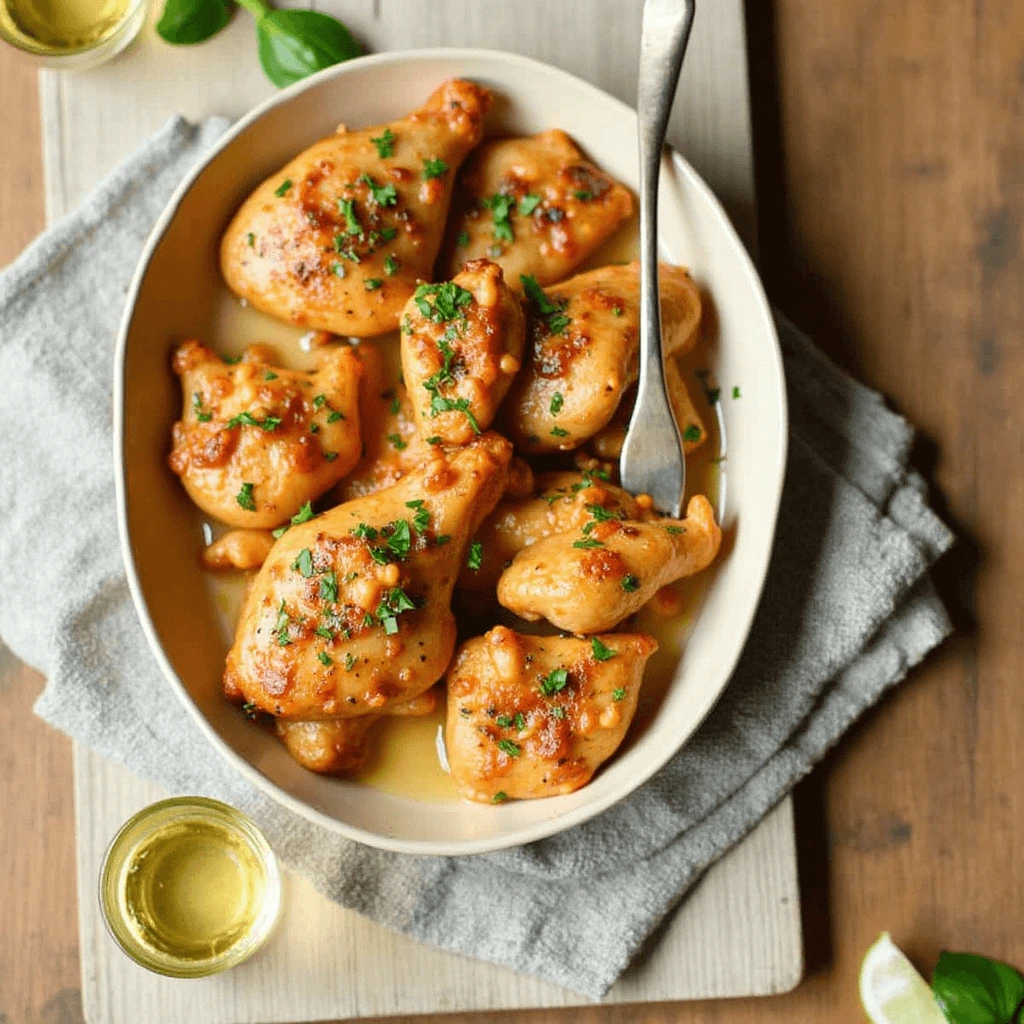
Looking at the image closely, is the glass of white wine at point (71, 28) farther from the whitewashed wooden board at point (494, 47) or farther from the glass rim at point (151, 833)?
the glass rim at point (151, 833)

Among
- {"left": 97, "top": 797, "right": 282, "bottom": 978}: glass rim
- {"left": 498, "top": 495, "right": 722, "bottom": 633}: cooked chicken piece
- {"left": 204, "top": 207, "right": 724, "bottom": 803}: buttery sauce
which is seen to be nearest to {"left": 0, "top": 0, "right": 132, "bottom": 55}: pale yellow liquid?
{"left": 204, "top": 207, "right": 724, "bottom": 803}: buttery sauce

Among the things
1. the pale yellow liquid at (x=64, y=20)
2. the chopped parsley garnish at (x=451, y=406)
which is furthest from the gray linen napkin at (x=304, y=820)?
the chopped parsley garnish at (x=451, y=406)

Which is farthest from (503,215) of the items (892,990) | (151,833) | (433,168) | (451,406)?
(892,990)

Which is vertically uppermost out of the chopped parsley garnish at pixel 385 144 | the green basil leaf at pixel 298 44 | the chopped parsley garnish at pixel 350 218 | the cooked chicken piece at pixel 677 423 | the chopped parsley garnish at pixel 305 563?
the green basil leaf at pixel 298 44

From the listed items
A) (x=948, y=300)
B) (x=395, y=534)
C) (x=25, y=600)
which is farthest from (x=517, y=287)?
(x=25, y=600)

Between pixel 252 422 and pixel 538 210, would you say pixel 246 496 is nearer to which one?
pixel 252 422

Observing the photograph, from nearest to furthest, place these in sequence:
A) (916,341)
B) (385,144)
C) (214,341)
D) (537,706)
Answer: (537,706)
(385,144)
(214,341)
(916,341)
